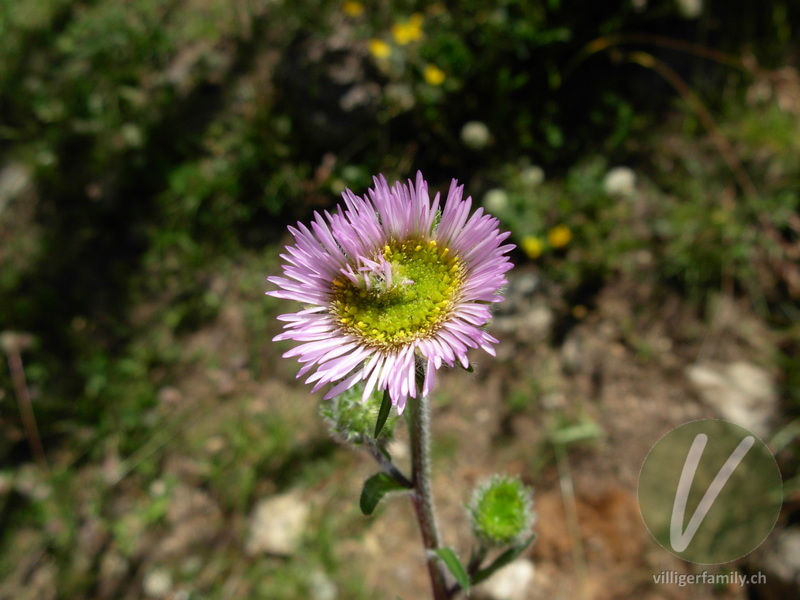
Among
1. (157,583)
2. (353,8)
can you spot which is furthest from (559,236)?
(157,583)

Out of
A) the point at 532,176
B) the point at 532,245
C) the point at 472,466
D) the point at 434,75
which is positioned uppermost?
the point at 434,75

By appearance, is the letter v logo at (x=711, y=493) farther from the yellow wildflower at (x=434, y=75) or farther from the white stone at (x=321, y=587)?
the yellow wildflower at (x=434, y=75)

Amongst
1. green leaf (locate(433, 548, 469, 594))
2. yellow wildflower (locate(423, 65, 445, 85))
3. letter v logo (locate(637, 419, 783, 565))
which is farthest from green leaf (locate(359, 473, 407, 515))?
yellow wildflower (locate(423, 65, 445, 85))

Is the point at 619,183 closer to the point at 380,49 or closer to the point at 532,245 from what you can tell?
the point at 532,245

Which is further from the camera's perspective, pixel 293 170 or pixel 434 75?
pixel 293 170

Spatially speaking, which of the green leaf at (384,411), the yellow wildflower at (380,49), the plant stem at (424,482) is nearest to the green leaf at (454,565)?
the plant stem at (424,482)

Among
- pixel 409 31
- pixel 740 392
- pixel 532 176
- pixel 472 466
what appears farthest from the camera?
pixel 409 31

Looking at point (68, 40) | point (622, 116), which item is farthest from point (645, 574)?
point (68, 40)

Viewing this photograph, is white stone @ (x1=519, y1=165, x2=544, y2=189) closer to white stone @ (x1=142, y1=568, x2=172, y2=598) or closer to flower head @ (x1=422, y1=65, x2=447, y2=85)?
flower head @ (x1=422, y1=65, x2=447, y2=85)

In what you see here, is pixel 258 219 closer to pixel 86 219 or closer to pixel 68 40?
pixel 86 219
